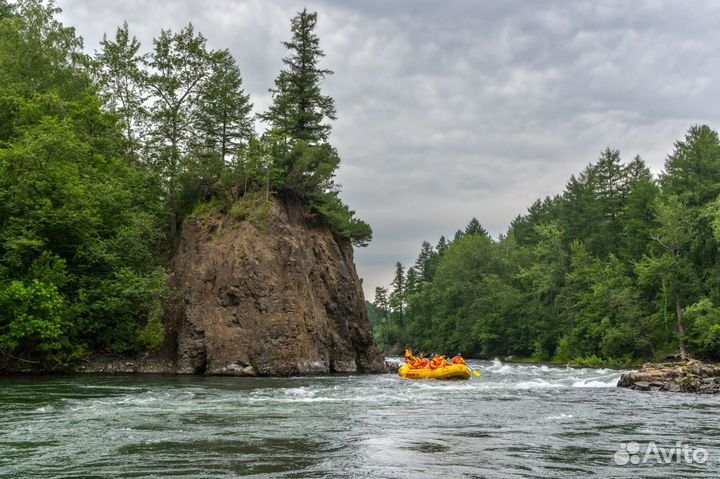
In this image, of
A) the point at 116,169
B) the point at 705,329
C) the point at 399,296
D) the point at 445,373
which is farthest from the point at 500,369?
the point at 399,296

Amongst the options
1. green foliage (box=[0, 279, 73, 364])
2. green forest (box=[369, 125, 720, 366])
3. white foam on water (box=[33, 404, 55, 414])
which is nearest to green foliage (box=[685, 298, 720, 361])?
green forest (box=[369, 125, 720, 366])

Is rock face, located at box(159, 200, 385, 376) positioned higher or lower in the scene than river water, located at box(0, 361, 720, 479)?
higher

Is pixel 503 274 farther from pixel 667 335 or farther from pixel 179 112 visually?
pixel 179 112

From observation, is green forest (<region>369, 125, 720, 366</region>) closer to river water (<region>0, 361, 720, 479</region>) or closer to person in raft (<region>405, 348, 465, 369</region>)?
person in raft (<region>405, 348, 465, 369</region>)

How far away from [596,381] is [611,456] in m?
21.2

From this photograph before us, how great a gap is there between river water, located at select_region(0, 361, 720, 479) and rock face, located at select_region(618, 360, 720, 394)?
10.8 feet

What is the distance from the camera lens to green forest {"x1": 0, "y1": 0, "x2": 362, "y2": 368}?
1062 inches

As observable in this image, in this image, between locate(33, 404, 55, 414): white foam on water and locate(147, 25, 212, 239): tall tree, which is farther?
locate(147, 25, 212, 239): tall tree

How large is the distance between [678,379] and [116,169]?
31.1 meters

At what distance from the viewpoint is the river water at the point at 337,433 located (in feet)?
28.5

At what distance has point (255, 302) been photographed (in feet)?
106

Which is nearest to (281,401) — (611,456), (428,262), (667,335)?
(611,456)

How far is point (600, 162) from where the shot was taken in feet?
226

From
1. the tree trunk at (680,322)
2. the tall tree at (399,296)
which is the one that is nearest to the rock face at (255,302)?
the tree trunk at (680,322)
